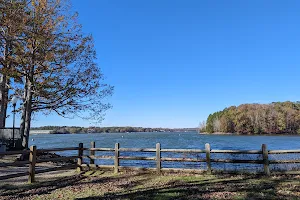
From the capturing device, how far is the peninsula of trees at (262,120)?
339 feet

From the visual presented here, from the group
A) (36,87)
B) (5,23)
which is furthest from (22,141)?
(5,23)

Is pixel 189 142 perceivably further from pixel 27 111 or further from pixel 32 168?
pixel 32 168

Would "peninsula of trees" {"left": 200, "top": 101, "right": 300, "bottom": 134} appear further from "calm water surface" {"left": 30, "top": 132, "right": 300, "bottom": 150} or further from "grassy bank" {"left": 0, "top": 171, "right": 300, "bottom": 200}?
"grassy bank" {"left": 0, "top": 171, "right": 300, "bottom": 200}

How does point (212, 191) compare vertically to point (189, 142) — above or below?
above

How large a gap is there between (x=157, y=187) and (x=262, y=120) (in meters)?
106

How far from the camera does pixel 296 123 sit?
341ft

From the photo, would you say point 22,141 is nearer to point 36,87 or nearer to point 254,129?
point 36,87

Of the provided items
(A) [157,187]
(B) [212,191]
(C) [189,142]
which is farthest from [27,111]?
(C) [189,142]

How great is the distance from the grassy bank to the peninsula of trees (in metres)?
104

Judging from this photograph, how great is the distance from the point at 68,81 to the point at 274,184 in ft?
41.0

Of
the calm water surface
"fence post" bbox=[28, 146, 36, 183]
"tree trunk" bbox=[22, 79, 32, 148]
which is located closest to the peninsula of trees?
the calm water surface

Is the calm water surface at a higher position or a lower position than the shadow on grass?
lower

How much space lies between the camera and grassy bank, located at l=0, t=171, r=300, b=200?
692 cm

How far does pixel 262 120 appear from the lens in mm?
104625
